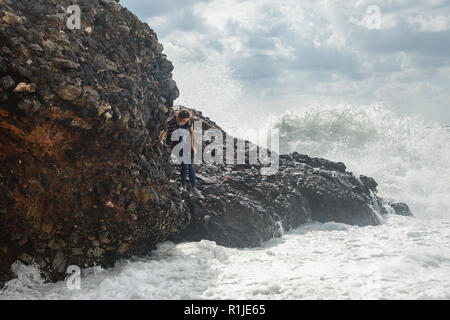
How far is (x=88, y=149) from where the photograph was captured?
5.09m

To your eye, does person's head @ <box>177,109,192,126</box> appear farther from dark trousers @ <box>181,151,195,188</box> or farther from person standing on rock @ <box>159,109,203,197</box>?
dark trousers @ <box>181,151,195,188</box>

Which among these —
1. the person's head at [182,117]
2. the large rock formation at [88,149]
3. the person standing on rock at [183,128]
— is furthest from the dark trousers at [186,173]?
the person's head at [182,117]

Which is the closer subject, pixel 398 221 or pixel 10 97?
pixel 10 97

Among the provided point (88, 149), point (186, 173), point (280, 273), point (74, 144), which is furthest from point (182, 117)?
point (280, 273)

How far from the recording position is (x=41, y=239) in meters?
4.62

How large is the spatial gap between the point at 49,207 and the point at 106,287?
1211mm

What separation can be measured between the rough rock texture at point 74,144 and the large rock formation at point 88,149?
0.01 meters

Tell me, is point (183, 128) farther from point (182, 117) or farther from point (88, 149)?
point (88, 149)

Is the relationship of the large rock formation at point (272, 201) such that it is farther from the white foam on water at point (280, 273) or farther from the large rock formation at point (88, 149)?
the white foam on water at point (280, 273)

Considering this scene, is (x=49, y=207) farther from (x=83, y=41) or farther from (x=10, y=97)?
(x=83, y=41)

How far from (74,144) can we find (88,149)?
0.71 feet

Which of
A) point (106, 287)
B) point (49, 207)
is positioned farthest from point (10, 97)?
point (106, 287)

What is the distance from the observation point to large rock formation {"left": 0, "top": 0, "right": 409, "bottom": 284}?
14.4 ft

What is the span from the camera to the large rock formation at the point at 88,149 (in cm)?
438
